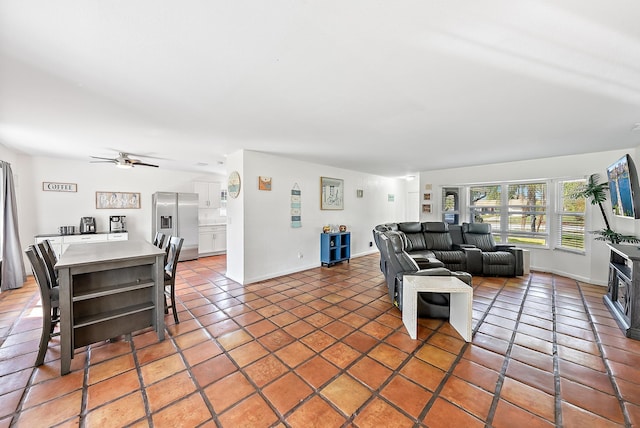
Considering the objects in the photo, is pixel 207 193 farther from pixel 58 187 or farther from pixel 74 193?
pixel 58 187

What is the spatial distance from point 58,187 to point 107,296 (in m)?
4.28

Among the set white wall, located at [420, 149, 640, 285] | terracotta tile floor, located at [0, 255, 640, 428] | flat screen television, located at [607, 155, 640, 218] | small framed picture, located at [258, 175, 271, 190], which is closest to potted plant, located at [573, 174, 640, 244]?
white wall, located at [420, 149, 640, 285]

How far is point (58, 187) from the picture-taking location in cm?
490

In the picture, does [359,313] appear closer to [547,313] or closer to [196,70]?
[547,313]

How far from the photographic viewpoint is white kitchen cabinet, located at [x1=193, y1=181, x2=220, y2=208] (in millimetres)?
6703

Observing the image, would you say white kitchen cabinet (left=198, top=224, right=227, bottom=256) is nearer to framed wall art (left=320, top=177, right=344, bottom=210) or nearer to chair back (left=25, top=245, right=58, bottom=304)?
framed wall art (left=320, top=177, right=344, bottom=210)

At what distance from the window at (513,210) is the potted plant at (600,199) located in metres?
0.80

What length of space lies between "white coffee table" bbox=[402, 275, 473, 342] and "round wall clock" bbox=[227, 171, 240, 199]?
3.07 meters

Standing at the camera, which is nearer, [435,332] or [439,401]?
[439,401]

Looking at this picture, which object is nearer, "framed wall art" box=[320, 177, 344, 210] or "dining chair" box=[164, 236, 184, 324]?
"dining chair" box=[164, 236, 184, 324]

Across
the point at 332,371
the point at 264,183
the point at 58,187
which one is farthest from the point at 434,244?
the point at 58,187

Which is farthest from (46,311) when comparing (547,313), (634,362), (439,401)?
(547,313)

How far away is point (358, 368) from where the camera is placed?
2033 millimetres

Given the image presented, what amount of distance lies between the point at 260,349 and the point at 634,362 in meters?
3.29
